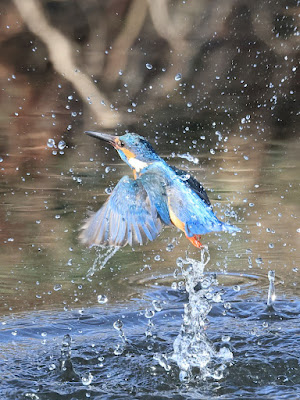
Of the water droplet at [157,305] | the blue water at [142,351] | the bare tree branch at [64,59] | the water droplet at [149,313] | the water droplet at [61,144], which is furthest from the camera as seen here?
the bare tree branch at [64,59]

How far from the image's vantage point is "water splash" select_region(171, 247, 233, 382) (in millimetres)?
2693

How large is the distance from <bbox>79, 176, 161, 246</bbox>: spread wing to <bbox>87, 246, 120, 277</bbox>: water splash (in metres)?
1.01

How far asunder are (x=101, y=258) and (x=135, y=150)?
1.13 m

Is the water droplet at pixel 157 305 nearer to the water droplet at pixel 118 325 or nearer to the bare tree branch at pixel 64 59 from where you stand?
the water droplet at pixel 118 325

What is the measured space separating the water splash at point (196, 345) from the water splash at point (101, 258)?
0.78 m

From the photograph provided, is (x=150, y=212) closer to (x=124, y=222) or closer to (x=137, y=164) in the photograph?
(x=124, y=222)

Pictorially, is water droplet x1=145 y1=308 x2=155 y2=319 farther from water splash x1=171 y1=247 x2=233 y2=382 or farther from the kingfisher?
the kingfisher

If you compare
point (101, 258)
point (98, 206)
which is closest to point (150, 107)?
point (98, 206)

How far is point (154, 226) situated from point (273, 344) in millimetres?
626

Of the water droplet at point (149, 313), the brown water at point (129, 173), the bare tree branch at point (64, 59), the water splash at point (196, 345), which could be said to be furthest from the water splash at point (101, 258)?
the bare tree branch at point (64, 59)

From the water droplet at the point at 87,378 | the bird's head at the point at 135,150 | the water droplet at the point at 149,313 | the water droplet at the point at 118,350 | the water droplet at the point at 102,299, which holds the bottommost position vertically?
the water droplet at the point at 87,378

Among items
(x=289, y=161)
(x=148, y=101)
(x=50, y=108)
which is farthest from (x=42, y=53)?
(x=289, y=161)

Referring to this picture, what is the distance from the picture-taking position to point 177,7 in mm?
7656

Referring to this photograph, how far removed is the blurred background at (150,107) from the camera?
4.78 meters
